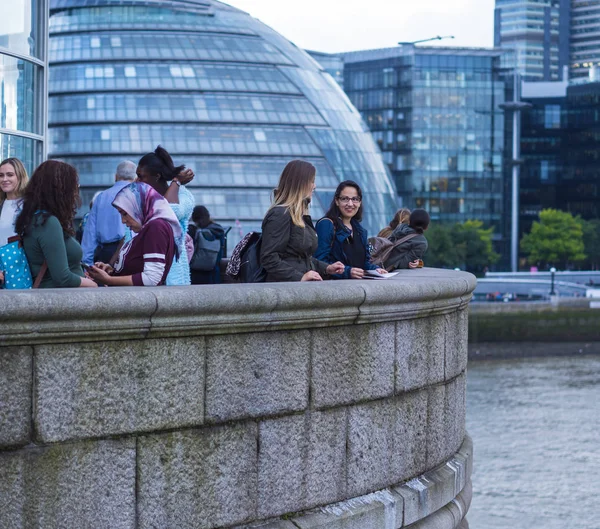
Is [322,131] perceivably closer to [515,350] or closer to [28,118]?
[515,350]

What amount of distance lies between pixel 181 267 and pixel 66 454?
2.79m

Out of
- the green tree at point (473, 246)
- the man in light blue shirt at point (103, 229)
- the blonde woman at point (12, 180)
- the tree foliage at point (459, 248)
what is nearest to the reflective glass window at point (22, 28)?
the man in light blue shirt at point (103, 229)

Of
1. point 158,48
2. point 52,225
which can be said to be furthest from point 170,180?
point 158,48

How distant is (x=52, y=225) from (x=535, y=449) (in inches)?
1081

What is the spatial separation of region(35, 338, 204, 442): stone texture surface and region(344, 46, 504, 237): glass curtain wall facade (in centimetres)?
11689

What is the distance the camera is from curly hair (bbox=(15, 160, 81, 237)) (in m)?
6.66

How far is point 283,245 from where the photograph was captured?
7734 millimetres

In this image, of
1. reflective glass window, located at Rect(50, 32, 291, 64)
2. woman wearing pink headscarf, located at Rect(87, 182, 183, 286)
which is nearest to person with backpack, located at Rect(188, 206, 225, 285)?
woman wearing pink headscarf, located at Rect(87, 182, 183, 286)

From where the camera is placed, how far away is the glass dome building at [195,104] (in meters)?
63.9

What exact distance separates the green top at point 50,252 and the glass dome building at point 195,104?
56.1m

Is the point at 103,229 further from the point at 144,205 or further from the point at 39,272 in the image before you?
the point at 39,272

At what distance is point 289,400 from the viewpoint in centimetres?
679

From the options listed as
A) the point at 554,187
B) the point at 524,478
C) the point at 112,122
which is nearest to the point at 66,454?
the point at 524,478

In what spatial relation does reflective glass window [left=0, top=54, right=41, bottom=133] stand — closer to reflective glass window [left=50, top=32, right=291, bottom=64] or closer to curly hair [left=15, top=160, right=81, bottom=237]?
curly hair [left=15, top=160, right=81, bottom=237]
